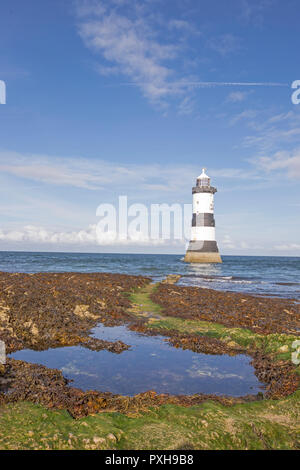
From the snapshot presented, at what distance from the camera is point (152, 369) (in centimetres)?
838

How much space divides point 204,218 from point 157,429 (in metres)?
54.5

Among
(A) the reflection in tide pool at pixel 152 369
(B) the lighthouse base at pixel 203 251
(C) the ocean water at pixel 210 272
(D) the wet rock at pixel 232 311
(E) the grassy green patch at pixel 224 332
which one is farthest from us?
(B) the lighthouse base at pixel 203 251

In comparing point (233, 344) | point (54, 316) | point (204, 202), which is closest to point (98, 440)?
point (233, 344)

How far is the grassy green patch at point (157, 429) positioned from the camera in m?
4.57

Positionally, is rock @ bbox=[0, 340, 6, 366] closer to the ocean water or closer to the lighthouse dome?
the ocean water

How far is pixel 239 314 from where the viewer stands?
16828 mm

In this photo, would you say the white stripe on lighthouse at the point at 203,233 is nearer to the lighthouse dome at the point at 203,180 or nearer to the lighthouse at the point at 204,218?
the lighthouse at the point at 204,218

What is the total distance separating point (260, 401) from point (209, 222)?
5317 cm

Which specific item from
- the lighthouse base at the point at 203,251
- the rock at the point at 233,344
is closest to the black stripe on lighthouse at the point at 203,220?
the lighthouse base at the point at 203,251

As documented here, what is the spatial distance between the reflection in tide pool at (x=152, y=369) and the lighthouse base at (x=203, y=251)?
51.1 meters

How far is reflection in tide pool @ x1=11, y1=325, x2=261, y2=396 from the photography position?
7219 mm

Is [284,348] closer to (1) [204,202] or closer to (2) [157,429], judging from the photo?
(2) [157,429]

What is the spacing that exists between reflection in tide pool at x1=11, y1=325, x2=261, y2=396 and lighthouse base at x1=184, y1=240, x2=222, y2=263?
5106cm

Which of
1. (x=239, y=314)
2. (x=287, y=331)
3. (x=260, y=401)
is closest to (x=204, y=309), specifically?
(x=239, y=314)
